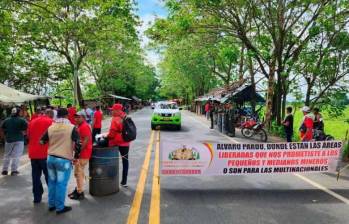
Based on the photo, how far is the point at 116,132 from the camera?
8.10 metres

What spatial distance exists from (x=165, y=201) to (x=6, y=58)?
21598mm

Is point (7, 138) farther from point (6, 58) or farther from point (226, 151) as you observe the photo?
point (6, 58)

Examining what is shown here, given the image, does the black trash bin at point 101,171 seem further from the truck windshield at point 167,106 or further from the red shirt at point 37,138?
the truck windshield at point 167,106

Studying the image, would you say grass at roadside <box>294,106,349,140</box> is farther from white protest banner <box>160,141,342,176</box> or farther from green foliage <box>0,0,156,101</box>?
green foliage <box>0,0,156,101</box>

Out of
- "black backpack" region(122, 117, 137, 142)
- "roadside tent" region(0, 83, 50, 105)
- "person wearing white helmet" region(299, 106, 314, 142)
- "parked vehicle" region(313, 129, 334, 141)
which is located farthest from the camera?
"roadside tent" region(0, 83, 50, 105)

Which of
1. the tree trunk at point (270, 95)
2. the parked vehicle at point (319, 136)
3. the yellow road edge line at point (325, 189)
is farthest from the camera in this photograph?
the tree trunk at point (270, 95)

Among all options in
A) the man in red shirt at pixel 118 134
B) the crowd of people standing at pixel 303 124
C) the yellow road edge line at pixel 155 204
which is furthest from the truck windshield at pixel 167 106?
the man in red shirt at pixel 118 134

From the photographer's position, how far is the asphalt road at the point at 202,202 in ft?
20.2

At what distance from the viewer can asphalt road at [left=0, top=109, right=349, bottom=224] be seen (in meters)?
6.15

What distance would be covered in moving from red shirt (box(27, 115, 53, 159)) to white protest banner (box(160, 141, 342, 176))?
7.92 ft

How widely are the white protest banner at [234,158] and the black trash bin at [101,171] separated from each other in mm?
1195

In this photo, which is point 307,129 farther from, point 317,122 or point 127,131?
point 127,131

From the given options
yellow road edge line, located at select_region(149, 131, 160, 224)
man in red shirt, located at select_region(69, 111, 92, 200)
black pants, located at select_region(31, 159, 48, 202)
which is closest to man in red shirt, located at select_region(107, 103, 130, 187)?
yellow road edge line, located at select_region(149, 131, 160, 224)

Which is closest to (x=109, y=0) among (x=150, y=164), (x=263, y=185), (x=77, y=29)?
(x=77, y=29)
